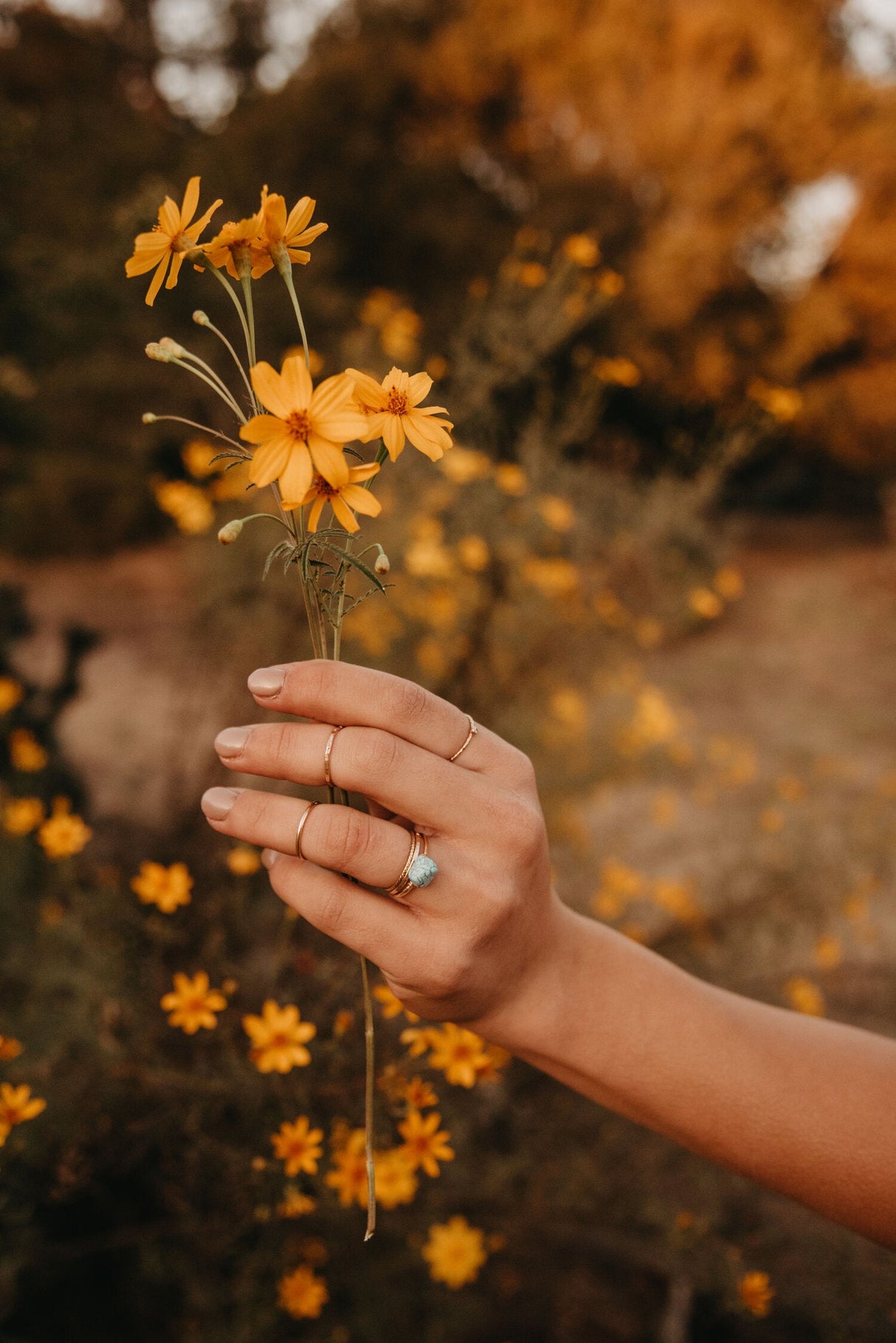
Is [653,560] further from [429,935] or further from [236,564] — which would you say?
[429,935]

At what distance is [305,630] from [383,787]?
213cm

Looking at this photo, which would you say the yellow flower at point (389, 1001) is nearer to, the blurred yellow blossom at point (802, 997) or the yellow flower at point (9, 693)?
the blurred yellow blossom at point (802, 997)

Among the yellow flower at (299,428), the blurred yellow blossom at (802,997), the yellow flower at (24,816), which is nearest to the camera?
the yellow flower at (299,428)

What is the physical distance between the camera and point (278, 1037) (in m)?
1.06

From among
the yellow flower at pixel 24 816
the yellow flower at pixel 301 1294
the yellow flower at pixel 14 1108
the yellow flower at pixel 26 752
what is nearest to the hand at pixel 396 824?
the yellow flower at pixel 14 1108

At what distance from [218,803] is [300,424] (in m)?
0.41

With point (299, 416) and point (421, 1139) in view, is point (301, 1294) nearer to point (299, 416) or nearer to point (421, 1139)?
point (421, 1139)

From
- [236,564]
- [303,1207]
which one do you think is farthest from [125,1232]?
[236,564]

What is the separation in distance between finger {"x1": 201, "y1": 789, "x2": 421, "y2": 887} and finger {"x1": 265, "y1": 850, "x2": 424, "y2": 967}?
2 centimetres

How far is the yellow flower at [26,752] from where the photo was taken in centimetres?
207

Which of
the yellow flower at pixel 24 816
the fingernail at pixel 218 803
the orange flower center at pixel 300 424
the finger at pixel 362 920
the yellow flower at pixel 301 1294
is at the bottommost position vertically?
the yellow flower at pixel 301 1294

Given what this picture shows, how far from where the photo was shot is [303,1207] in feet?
3.50

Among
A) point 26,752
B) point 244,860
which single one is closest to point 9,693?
point 26,752

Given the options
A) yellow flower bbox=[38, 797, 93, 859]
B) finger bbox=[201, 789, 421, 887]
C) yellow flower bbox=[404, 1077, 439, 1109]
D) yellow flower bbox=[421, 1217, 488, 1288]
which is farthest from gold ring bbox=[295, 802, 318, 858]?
yellow flower bbox=[421, 1217, 488, 1288]
